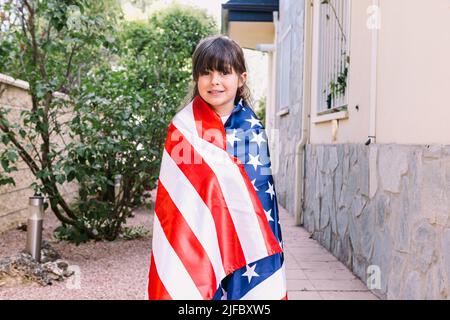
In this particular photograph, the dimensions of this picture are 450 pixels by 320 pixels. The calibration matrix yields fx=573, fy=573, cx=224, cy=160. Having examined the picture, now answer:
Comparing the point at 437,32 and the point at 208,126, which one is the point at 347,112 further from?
the point at 208,126

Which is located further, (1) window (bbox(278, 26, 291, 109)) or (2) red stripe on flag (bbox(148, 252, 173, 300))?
(1) window (bbox(278, 26, 291, 109))

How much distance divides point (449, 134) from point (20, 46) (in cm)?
373

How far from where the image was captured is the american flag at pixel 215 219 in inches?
85.4

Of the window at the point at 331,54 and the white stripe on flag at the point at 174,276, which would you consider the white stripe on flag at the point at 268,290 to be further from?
the window at the point at 331,54

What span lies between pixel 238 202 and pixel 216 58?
60cm

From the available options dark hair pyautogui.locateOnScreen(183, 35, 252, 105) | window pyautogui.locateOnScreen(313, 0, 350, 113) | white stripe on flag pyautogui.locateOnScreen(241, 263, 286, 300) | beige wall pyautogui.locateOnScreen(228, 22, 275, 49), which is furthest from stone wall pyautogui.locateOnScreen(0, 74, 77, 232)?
beige wall pyautogui.locateOnScreen(228, 22, 275, 49)

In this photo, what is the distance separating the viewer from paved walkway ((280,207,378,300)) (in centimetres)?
379

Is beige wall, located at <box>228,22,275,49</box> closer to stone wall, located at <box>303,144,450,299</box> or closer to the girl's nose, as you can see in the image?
stone wall, located at <box>303,144,450,299</box>

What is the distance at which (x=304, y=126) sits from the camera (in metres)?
6.60

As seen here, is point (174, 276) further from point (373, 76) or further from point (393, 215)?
point (373, 76)

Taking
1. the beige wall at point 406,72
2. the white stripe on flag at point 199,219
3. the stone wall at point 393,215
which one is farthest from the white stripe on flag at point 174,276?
the beige wall at point 406,72

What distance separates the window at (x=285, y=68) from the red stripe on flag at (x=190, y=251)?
6380 millimetres

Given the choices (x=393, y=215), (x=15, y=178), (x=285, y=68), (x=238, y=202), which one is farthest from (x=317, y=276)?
(x=285, y=68)

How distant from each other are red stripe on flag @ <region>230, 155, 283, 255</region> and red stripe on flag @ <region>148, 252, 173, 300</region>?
16.9 inches
